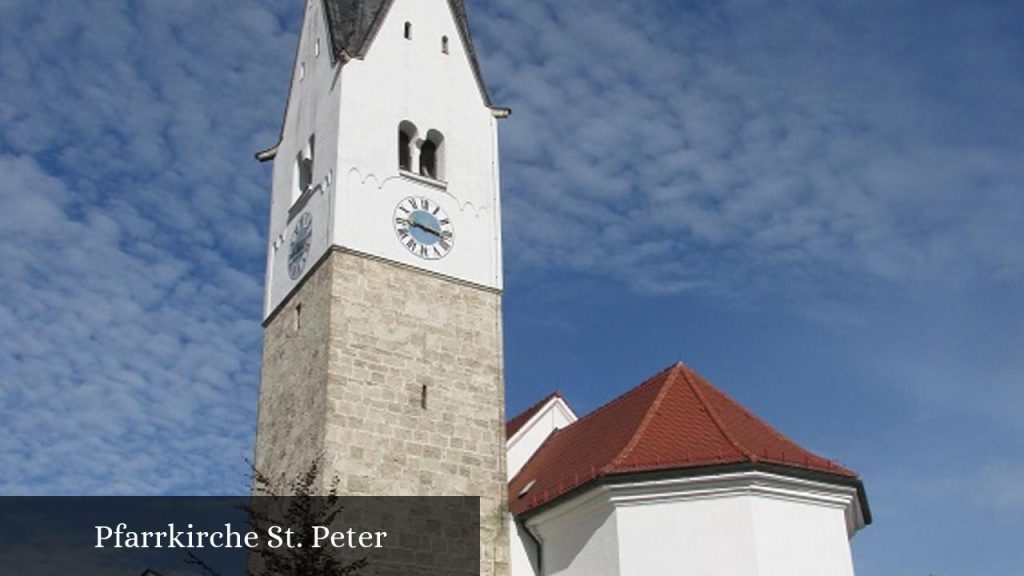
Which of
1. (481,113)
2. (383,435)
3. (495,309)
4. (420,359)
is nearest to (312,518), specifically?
(383,435)

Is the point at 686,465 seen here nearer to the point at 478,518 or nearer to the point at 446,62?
the point at 478,518

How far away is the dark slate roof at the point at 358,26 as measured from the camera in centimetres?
2072

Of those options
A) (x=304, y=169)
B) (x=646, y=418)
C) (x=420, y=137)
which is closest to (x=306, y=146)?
(x=304, y=169)

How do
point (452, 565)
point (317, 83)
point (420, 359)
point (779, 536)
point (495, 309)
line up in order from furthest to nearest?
point (317, 83), point (495, 309), point (420, 359), point (452, 565), point (779, 536)

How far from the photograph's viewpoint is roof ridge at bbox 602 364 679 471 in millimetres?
16266

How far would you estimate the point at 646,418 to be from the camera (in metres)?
17.1

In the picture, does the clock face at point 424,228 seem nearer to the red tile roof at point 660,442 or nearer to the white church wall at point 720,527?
the red tile roof at point 660,442

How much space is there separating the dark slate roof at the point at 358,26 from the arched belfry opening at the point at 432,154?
1535 mm

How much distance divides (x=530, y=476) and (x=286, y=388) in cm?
407

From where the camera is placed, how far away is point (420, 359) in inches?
722

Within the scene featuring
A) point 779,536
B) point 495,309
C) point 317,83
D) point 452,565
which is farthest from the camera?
point 317,83

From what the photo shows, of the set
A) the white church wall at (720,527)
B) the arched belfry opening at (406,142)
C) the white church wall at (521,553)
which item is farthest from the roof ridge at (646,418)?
the arched belfry opening at (406,142)

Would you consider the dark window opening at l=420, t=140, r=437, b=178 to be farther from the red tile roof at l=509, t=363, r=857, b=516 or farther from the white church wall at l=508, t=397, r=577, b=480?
the red tile roof at l=509, t=363, r=857, b=516

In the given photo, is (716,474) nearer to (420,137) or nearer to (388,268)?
(388,268)
